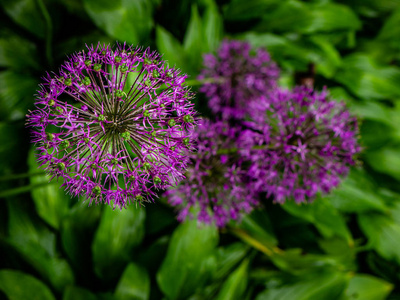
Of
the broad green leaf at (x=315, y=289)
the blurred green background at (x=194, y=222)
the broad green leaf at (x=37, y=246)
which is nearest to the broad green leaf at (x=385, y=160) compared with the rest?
the blurred green background at (x=194, y=222)

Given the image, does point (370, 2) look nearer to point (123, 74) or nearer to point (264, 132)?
point (264, 132)

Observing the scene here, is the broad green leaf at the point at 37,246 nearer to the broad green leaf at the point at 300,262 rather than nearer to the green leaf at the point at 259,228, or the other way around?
the green leaf at the point at 259,228

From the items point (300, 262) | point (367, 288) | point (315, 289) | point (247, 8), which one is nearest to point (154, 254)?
point (300, 262)

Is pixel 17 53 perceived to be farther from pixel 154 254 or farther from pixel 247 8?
pixel 247 8

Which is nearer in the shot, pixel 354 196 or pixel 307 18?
pixel 354 196

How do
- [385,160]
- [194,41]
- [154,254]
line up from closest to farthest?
[154,254] → [194,41] → [385,160]

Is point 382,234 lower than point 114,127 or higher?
lower
